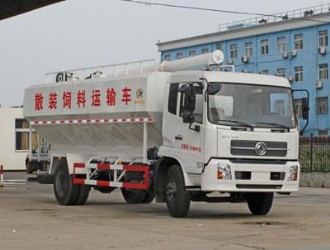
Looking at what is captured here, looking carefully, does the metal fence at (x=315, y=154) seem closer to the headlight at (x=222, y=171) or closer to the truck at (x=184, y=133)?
the truck at (x=184, y=133)

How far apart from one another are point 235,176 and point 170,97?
2.46 m

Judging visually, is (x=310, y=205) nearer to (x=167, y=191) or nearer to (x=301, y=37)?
(x=167, y=191)

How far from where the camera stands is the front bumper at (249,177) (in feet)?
49.3

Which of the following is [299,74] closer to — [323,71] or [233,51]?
[323,71]

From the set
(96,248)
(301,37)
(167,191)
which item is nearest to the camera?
(96,248)

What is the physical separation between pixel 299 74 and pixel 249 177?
5166 cm

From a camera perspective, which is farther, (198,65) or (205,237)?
(198,65)

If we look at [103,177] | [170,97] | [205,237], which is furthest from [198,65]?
[205,237]

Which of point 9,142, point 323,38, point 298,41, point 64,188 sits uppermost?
point 298,41

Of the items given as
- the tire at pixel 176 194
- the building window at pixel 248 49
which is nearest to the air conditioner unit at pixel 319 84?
the building window at pixel 248 49

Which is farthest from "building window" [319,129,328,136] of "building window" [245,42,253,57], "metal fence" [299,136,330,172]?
"metal fence" [299,136,330,172]

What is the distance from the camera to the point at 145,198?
812 inches

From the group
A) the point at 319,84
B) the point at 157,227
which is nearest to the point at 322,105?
the point at 319,84

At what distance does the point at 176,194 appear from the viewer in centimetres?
1579
